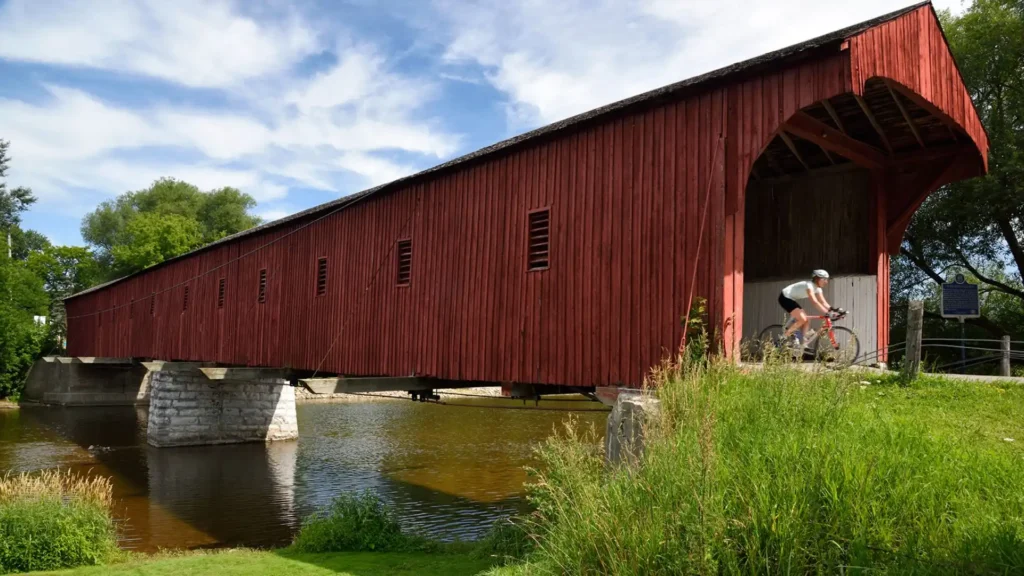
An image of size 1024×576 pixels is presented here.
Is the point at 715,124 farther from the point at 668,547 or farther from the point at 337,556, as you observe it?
the point at 337,556

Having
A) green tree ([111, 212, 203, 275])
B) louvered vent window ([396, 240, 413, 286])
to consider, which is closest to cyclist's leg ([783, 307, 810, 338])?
louvered vent window ([396, 240, 413, 286])

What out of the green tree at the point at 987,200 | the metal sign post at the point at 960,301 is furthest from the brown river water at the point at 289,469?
the green tree at the point at 987,200

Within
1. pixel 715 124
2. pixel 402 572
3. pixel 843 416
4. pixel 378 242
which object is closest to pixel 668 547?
pixel 843 416

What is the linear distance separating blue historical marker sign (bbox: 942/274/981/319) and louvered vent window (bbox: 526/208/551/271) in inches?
210

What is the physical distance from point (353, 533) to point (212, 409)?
1306cm

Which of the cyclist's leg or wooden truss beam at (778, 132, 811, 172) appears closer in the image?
the cyclist's leg

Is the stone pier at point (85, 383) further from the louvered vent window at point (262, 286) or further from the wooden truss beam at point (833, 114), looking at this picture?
the wooden truss beam at point (833, 114)

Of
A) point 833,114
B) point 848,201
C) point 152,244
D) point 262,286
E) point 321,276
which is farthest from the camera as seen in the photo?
point 152,244

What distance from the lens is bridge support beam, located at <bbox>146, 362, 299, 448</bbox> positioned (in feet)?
65.2

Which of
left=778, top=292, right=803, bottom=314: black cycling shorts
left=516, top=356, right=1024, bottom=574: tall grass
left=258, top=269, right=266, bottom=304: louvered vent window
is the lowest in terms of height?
left=516, top=356, right=1024, bottom=574: tall grass

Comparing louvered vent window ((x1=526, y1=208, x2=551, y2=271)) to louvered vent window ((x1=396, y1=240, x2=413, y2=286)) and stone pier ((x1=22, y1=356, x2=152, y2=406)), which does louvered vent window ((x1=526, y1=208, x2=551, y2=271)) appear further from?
stone pier ((x1=22, y1=356, x2=152, y2=406))

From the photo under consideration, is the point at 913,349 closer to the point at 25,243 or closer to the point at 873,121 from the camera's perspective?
the point at 873,121

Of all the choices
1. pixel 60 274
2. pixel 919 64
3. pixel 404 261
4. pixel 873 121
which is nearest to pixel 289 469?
pixel 404 261

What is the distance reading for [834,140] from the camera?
9.02 m
